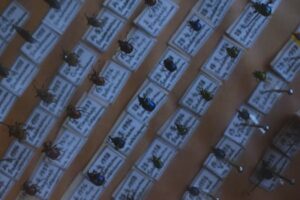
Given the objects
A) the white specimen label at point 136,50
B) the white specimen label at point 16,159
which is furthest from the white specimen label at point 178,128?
the white specimen label at point 16,159

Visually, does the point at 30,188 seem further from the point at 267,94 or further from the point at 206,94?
the point at 267,94

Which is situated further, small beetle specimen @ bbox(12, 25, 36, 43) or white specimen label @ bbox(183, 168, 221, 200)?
white specimen label @ bbox(183, 168, 221, 200)

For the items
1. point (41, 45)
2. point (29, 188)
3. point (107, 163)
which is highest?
point (41, 45)

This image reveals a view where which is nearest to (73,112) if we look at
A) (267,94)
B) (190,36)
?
(190,36)

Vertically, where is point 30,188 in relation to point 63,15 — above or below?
below

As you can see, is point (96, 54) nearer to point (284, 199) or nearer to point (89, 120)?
point (89, 120)

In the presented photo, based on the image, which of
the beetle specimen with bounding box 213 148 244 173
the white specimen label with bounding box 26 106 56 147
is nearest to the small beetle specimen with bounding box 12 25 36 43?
the white specimen label with bounding box 26 106 56 147

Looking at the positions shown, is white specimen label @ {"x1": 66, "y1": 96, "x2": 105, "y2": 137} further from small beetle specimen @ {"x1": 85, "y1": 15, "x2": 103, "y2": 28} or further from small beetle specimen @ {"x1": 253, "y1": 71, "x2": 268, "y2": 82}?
small beetle specimen @ {"x1": 253, "y1": 71, "x2": 268, "y2": 82}
